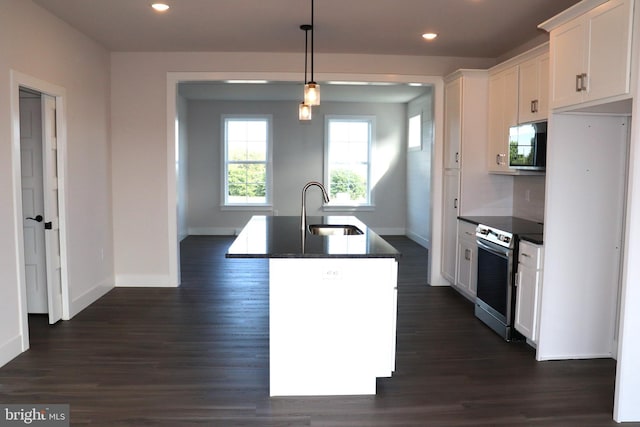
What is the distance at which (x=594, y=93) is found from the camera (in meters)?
3.07

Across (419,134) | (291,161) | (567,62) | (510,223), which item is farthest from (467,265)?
(291,161)

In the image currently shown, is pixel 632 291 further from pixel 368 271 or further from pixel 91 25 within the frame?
pixel 91 25

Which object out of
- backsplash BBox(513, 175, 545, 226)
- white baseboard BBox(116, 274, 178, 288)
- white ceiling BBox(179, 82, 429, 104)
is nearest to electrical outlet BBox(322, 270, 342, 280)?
backsplash BBox(513, 175, 545, 226)

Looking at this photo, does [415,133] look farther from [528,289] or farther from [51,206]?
[51,206]

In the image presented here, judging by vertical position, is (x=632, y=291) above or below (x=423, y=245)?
above

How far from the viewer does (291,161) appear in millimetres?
10234

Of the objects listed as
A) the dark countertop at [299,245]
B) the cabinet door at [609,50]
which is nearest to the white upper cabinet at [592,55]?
the cabinet door at [609,50]

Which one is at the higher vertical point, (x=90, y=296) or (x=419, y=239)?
(x=419, y=239)

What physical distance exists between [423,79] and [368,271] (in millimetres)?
3495

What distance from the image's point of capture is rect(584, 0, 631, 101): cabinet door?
280 cm

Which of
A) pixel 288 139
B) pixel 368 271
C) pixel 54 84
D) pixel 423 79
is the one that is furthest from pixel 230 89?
pixel 368 271

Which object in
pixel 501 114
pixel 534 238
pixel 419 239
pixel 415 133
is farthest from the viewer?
pixel 415 133

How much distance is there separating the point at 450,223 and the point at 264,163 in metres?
5.31

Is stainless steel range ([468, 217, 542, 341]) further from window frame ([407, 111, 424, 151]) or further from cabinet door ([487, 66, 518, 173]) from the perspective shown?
window frame ([407, 111, 424, 151])
